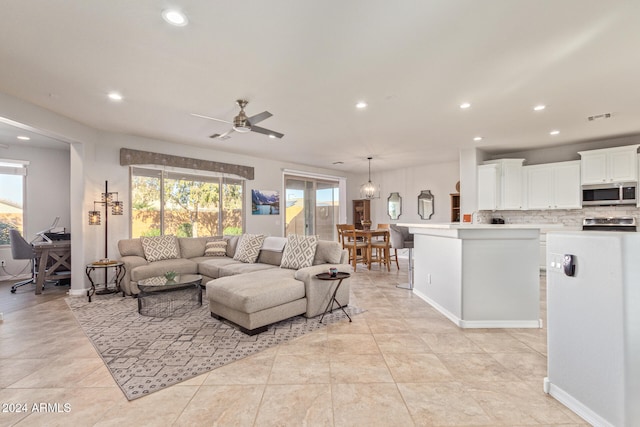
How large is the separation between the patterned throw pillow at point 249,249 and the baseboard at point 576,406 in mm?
3915

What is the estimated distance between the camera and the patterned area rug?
2219 mm

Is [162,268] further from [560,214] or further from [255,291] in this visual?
[560,214]

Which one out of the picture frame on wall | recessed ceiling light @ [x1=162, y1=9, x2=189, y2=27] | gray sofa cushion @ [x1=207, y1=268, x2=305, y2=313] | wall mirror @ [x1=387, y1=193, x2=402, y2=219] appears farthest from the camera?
wall mirror @ [x1=387, y1=193, x2=402, y2=219]

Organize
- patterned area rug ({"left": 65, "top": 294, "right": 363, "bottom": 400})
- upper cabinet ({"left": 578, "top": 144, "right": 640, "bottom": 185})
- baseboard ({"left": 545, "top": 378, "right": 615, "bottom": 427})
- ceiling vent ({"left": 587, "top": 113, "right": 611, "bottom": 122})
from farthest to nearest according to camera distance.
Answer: upper cabinet ({"left": 578, "top": 144, "right": 640, "bottom": 185}) < ceiling vent ({"left": 587, "top": 113, "right": 611, "bottom": 122}) < patterned area rug ({"left": 65, "top": 294, "right": 363, "bottom": 400}) < baseboard ({"left": 545, "top": 378, "right": 615, "bottom": 427})

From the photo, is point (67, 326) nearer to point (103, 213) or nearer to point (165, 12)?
point (103, 213)

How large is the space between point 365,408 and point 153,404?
134cm

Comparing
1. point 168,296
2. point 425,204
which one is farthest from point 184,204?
point 425,204

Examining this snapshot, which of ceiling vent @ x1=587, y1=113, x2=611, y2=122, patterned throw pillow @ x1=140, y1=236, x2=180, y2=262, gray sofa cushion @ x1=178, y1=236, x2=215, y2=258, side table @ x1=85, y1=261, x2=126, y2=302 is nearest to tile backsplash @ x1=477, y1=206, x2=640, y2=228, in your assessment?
ceiling vent @ x1=587, y1=113, x2=611, y2=122

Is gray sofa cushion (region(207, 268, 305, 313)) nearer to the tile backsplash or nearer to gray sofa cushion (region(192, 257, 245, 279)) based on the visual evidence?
gray sofa cushion (region(192, 257, 245, 279))

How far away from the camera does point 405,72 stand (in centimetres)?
291

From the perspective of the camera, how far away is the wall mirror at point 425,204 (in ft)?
26.9

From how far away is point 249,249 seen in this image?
4.91 meters

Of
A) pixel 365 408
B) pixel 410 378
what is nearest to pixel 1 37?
pixel 365 408

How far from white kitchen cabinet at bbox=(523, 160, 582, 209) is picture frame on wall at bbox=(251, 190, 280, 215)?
5.68 m
